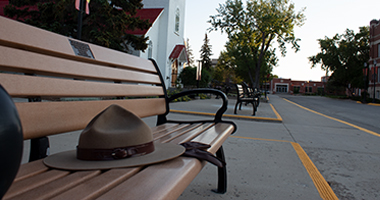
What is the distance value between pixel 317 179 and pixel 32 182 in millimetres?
2635

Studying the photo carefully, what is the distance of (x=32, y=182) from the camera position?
36.8 inches

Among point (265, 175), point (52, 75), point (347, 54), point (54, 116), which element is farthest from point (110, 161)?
point (347, 54)

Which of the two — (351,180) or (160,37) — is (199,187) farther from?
(160,37)

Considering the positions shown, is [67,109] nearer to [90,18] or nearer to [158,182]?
[158,182]

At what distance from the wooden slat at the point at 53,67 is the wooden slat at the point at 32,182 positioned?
1.93 ft

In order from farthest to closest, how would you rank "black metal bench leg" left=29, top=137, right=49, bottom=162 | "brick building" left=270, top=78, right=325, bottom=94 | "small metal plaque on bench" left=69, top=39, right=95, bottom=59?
"brick building" left=270, top=78, right=325, bottom=94
"small metal plaque on bench" left=69, top=39, right=95, bottom=59
"black metal bench leg" left=29, top=137, right=49, bottom=162

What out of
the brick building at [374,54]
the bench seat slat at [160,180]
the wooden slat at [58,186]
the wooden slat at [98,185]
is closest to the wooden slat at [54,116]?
the wooden slat at [58,186]

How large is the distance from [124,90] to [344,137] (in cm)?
486

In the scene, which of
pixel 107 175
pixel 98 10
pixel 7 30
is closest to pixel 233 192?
pixel 107 175

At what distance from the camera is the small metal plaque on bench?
1772mm

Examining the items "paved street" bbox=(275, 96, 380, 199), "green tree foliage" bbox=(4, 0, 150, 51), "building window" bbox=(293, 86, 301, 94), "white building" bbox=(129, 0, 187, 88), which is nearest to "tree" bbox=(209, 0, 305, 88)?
"white building" bbox=(129, 0, 187, 88)

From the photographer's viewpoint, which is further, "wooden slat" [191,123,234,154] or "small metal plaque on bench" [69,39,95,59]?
"small metal plaque on bench" [69,39,95,59]

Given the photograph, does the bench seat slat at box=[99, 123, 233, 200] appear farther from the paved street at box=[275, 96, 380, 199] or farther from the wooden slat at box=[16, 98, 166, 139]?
the paved street at box=[275, 96, 380, 199]

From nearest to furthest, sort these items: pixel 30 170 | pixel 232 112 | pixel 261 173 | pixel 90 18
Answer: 1. pixel 30 170
2. pixel 261 173
3. pixel 232 112
4. pixel 90 18
